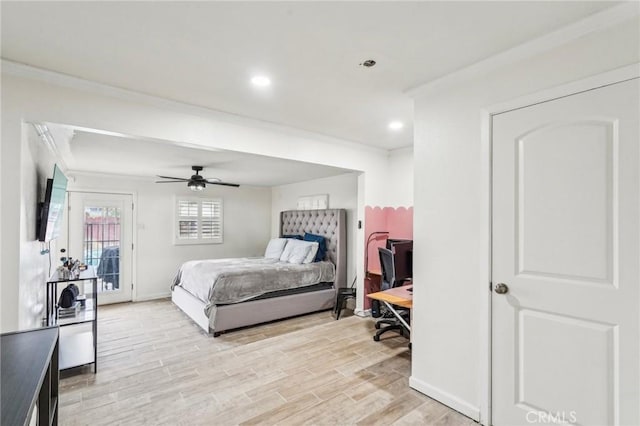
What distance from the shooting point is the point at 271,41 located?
6.08ft

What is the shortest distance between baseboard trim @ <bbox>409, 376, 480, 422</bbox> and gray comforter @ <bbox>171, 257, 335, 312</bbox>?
234 cm

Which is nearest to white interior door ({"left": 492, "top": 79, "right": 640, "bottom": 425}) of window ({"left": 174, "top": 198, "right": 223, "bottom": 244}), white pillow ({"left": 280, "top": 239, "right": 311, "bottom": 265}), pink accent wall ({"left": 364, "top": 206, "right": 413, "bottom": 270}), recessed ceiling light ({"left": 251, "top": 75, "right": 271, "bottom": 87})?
recessed ceiling light ({"left": 251, "top": 75, "right": 271, "bottom": 87})

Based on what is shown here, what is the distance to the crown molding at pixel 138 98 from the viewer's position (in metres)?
2.15

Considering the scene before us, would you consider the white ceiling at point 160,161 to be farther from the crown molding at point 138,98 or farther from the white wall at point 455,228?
the white wall at point 455,228

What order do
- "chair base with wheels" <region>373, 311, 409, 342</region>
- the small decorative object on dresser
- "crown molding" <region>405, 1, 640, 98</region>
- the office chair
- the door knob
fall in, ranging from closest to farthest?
"crown molding" <region>405, 1, 640, 98</region> < the door knob < the small decorative object on dresser < the office chair < "chair base with wheels" <region>373, 311, 409, 342</region>

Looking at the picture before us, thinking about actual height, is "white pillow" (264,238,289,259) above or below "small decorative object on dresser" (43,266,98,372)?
above

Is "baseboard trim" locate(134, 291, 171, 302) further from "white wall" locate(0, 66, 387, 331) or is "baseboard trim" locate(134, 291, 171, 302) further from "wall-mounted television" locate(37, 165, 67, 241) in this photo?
"wall-mounted television" locate(37, 165, 67, 241)

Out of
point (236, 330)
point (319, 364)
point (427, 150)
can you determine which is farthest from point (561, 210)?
point (236, 330)

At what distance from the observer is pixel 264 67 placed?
7.15 ft

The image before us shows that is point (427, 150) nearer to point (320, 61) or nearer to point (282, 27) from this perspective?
point (320, 61)

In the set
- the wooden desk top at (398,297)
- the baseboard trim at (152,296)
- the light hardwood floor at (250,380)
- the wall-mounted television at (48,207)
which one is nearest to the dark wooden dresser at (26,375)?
the light hardwood floor at (250,380)

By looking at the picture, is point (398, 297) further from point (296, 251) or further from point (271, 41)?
point (296, 251)

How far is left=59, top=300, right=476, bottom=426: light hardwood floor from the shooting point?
2.20 m

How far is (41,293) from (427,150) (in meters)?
4.08
